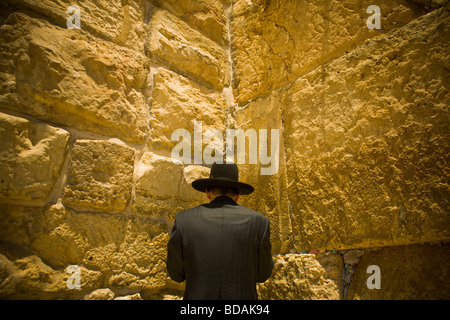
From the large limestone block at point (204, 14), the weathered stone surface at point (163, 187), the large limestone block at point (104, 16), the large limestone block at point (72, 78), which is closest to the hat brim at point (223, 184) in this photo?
the weathered stone surface at point (163, 187)

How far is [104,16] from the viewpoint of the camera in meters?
1.70

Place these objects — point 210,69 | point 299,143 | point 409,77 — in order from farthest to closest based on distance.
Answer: point 210,69 → point 299,143 → point 409,77

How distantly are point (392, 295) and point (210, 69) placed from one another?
1945 mm

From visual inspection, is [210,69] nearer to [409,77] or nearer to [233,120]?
[233,120]

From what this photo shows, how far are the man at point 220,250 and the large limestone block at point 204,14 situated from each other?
1.50 meters

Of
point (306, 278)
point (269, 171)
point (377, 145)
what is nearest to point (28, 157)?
point (269, 171)

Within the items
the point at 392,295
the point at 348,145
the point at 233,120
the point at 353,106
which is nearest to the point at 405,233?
the point at 392,295

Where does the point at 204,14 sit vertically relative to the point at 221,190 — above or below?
above

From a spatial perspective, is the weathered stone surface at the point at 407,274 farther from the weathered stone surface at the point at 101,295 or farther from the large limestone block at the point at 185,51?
the large limestone block at the point at 185,51

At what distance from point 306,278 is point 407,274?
1.65ft

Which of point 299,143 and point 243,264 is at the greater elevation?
point 299,143

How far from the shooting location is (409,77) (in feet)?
4.49

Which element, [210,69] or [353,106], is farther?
[210,69]

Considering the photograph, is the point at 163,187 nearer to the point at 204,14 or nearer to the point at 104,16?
the point at 104,16
